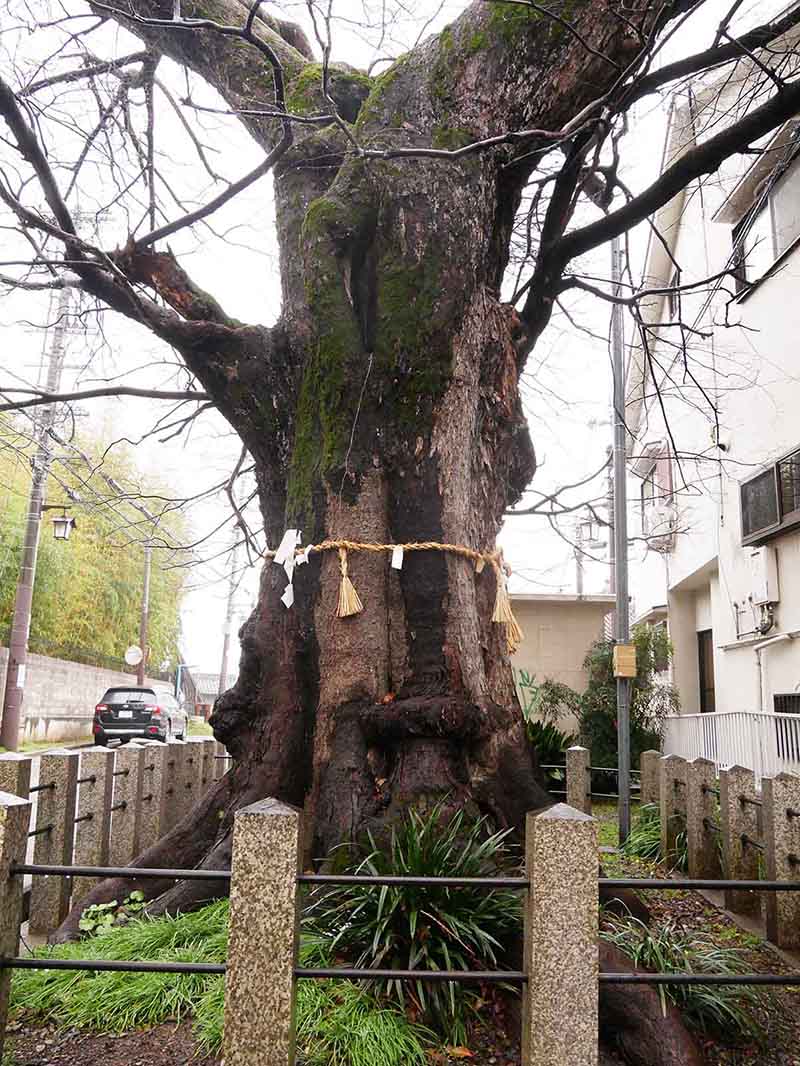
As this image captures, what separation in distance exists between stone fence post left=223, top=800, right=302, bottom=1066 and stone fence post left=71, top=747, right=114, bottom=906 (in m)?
3.84

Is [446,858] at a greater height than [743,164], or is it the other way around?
[743,164]

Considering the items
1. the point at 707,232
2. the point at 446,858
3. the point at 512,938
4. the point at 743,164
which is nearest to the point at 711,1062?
the point at 512,938

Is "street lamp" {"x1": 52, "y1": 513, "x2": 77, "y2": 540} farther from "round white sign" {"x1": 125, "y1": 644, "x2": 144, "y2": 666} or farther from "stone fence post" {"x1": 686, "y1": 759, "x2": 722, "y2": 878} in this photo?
"stone fence post" {"x1": 686, "y1": 759, "x2": 722, "y2": 878}

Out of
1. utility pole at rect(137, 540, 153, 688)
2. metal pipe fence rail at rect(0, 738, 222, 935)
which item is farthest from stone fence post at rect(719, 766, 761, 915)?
utility pole at rect(137, 540, 153, 688)

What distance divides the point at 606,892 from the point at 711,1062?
136cm

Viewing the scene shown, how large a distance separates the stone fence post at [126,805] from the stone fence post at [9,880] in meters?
3.81

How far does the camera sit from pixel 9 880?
358cm

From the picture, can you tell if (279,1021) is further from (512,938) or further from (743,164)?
(743,164)

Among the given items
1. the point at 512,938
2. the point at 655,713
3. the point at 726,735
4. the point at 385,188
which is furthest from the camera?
the point at 655,713

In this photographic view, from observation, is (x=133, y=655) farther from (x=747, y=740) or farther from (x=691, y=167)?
(x=691, y=167)

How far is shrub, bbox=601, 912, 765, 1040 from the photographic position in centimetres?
434

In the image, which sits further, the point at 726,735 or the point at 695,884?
the point at 726,735

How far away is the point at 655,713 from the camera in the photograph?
15062 mm

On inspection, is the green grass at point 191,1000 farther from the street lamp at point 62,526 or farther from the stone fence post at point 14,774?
the street lamp at point 62,526
